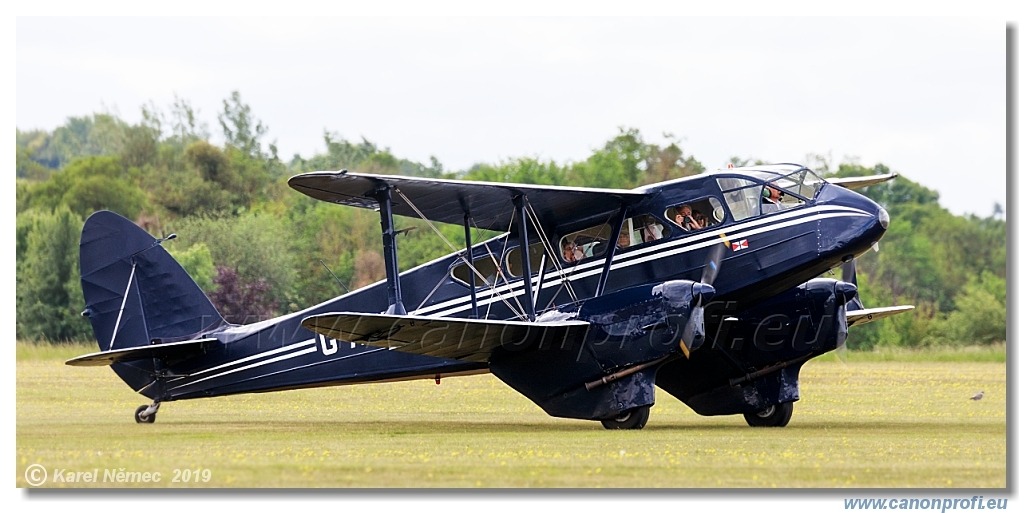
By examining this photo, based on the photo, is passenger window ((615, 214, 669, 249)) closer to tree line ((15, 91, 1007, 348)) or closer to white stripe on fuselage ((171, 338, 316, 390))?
white stripe on fuselage ((171, 338, 316, 390))

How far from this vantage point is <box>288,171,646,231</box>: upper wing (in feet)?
59.0

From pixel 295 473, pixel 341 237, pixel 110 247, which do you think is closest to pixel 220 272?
pixel 341 237

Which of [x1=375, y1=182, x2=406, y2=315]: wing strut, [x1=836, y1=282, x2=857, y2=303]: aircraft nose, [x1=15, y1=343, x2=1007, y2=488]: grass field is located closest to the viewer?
[x1=15, y1=343, x2=1007, y2=488]: grass field

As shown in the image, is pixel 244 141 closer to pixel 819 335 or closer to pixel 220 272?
pixel 220 272

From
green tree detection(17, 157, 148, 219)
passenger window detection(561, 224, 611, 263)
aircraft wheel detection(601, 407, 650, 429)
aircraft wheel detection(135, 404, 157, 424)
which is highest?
green tree detection(17, 157, 148, 219)

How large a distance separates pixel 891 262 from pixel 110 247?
4970 cm

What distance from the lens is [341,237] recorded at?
171 feet

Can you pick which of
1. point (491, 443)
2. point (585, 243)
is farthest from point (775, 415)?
point (491, 443)

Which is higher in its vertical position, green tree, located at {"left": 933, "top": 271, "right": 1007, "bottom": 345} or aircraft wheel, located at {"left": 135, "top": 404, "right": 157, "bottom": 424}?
aircraft wheel, located at {"left": 135, "top": 404, "right": 157, "bottom": 424}

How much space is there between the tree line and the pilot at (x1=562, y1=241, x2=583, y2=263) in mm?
17460

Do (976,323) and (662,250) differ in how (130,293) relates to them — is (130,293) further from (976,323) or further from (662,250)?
(976,323)

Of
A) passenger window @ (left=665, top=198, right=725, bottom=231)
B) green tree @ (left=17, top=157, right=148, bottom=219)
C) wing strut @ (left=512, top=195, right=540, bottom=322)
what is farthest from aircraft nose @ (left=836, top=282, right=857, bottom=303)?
green tree @ (left=17, top=157, right=148, bottom=219)

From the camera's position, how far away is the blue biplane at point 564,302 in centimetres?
1823

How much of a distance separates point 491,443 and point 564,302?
310 centimetres
